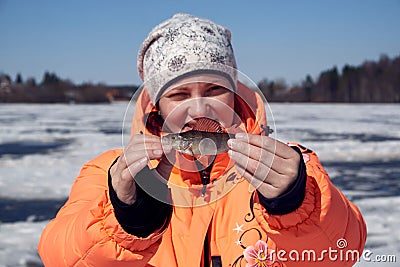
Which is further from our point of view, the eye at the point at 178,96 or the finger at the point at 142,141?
the eye at the point at 178,96

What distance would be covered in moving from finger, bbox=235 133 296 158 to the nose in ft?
0.97

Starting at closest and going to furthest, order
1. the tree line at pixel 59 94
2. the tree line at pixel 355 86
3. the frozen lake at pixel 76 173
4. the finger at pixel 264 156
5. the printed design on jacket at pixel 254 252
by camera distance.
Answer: the finger at pixel 264 156, the printed design on jacket at pixel 254 252, the frozen lake at pixel 76 173, the tree line at pixel 59 94, the tree line at pixel 355 86

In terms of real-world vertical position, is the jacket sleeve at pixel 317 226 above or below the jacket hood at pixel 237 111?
below

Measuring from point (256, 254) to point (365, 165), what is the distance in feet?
24.6

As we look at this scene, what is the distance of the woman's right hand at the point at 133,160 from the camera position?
4.08 feet

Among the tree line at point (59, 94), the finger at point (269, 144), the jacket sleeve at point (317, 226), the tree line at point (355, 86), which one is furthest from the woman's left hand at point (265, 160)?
the tree line at point (355, 86)

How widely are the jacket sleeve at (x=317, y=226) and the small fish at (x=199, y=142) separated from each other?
23 cm

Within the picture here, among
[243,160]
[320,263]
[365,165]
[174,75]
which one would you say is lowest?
[365,165]

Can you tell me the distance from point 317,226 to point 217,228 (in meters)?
0.41

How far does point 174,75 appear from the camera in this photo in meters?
1.60

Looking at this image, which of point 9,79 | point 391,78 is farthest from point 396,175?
point 9,79

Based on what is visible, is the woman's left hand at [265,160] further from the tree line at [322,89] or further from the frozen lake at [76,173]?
the tree line at [322,89]

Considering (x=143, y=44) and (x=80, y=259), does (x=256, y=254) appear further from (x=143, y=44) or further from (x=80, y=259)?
(x=143, y=44)

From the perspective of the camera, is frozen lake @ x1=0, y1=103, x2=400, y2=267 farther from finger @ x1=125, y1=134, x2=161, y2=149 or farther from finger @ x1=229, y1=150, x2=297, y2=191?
finger @ x1=125, y1=134, x2=161, y2=149
